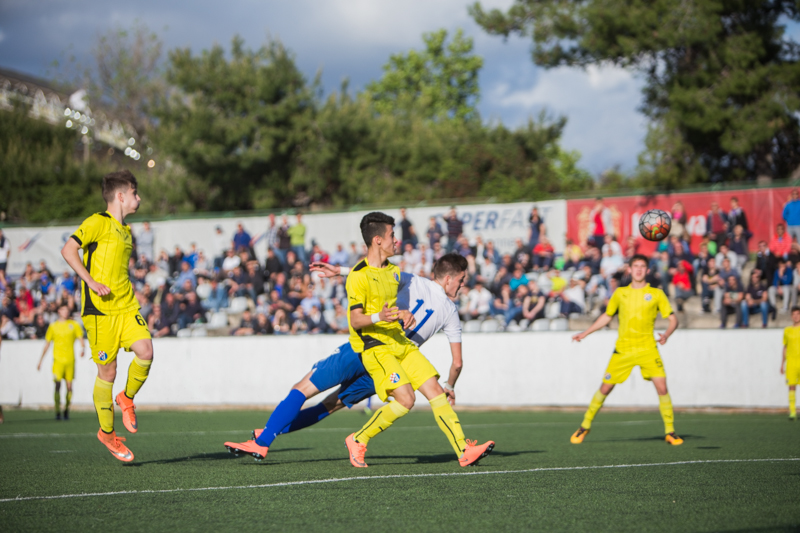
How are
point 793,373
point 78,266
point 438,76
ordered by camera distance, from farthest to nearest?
1. point 438,76
2. point 793,373
3. point 78,266

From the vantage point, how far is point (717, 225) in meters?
18.3

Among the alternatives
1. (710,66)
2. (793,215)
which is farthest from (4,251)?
(710,66)

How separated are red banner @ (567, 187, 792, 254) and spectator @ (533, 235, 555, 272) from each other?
0.79m

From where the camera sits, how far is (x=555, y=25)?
2883cm

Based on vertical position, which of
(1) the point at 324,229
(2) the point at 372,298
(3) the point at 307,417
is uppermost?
(1) the point at 324,229

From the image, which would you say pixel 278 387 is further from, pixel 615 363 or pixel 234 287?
pixel 615 363

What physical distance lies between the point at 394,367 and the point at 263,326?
12.9 metres

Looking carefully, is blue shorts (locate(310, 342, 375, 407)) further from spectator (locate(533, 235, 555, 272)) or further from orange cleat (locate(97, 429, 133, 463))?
spectator (locate(533, 235, 555, 272))

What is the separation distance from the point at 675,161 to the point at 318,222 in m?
15.0

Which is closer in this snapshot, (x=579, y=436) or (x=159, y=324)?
(x=579, y=436)

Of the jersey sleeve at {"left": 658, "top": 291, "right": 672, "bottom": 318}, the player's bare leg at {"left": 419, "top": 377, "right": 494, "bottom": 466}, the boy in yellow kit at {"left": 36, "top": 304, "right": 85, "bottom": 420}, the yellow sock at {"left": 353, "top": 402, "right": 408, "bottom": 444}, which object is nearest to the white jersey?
the player's bare leg at {"left": 419, "top": 377, "right": 494, "bottom": 466}

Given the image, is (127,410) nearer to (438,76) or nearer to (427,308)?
(427,308)

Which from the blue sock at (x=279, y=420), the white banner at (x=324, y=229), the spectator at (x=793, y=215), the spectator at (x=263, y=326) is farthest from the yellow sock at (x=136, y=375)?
the spectator at (x=793, y=215)

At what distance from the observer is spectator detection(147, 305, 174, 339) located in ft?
63.8
